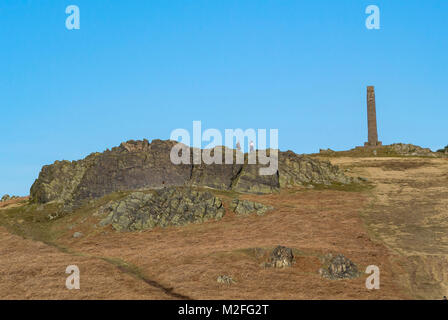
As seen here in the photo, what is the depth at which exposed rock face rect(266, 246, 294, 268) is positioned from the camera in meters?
35.4

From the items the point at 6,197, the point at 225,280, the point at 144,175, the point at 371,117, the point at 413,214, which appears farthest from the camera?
the point at 371,117

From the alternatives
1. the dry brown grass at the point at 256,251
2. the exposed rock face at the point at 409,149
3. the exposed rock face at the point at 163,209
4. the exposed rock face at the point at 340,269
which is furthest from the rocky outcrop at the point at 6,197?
the exposed rock face at the point at 409,149

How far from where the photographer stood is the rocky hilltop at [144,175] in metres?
60.0

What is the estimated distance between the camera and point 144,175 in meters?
60.1

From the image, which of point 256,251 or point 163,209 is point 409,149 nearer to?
point 163,209

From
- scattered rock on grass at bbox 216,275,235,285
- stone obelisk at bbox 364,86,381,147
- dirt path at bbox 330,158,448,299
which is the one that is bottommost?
scattered rock on grass at bbox 216,275,235,285

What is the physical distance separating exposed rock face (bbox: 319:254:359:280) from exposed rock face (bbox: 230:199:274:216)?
56.8 ft

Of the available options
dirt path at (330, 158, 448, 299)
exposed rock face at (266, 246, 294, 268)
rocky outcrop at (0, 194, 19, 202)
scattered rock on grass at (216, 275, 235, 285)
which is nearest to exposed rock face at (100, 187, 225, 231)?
exposed rock face at (266, 246, 294, 268)

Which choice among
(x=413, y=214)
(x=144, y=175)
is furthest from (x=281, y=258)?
(x=144, y=175)

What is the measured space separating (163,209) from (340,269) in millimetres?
23141

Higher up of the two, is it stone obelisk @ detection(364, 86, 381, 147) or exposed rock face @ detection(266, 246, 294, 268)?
stone obelisk @ detection(364, 86, 381, 147)

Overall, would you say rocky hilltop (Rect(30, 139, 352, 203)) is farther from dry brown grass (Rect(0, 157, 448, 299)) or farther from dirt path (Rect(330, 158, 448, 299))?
dirt path (Rect(330, 158, 448, 299))
